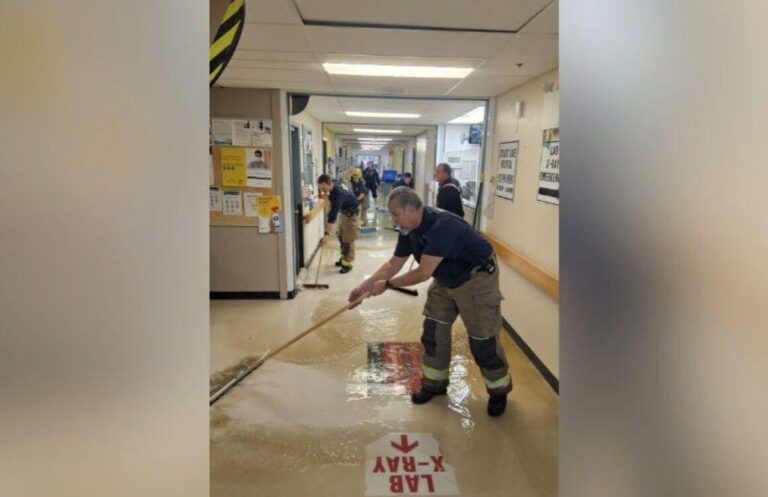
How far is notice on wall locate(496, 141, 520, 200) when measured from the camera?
3942 millimetres

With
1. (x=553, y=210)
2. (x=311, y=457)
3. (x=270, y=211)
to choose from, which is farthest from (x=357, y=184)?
(x=311, y=457)

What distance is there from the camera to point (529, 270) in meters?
3.43

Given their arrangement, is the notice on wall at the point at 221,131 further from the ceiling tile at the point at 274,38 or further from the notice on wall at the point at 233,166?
the ceiling tile at the point at 274,38

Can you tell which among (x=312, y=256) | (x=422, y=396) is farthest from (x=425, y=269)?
(x=312, y=256)

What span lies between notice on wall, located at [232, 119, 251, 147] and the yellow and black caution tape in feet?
9.77

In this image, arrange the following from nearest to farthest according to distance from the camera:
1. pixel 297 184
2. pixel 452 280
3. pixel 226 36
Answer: pixel 226 36, pixel 452 280, pixel 297 184

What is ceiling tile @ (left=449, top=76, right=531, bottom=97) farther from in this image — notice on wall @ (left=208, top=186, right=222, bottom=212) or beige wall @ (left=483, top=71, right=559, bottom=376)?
notice on wall @ (left=208, top=186, right=222, bottom=212)

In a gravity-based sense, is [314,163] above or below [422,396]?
above

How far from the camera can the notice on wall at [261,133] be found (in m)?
4.48

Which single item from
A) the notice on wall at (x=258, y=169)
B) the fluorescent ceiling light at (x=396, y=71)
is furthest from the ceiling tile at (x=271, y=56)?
the notice on wall at (x=258, y=169)
